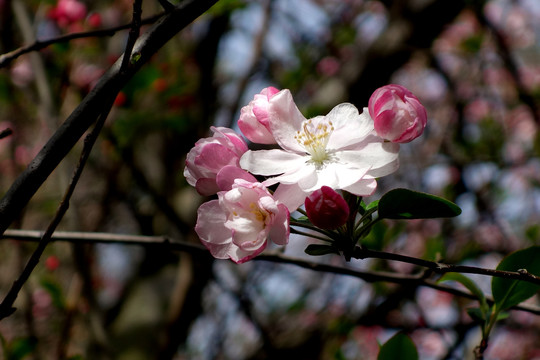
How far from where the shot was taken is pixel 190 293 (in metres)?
2.03

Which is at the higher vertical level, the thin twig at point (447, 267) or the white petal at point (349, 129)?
the white petal at point (349, 129)

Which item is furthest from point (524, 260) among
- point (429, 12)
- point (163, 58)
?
point (163, 58)

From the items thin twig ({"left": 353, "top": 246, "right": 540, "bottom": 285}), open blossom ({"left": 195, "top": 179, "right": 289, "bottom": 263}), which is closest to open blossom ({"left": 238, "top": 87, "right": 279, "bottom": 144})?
open blossom ({"left": 195, "top": 179, "right": 289, "bottom": 263})

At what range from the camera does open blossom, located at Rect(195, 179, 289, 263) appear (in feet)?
1.96

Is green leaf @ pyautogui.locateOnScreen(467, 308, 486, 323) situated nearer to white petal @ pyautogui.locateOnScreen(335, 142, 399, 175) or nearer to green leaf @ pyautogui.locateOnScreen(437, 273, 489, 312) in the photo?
green leaf @ pyautogui.locateOnScreen(437, 273, 489, 312)

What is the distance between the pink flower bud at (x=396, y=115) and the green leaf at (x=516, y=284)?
0.28m

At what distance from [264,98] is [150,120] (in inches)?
67.5

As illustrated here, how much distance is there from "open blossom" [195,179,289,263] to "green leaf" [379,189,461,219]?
0.45ft

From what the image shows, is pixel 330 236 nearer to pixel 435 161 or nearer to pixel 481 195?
pixel 435 161

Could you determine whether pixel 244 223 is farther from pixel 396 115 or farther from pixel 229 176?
pixel 396 115

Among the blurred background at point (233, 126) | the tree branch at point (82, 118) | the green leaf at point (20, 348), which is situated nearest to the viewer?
the tree branch at point (82, 118)

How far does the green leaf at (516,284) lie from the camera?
0.73 meters

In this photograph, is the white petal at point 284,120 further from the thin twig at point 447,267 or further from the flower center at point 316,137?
the thin twig at point 447,267

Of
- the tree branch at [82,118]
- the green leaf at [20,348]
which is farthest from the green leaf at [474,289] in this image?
the green leaf at [20,348]
